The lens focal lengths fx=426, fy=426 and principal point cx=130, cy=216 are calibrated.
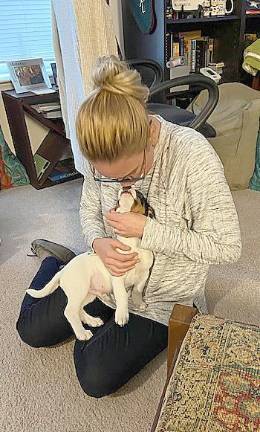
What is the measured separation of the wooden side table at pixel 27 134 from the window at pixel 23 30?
0.27m

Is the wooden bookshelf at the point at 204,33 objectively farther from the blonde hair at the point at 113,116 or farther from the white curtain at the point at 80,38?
the blonde hair at the point at 113,116

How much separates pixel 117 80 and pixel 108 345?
68 cm

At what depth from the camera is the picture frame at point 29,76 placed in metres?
2.48

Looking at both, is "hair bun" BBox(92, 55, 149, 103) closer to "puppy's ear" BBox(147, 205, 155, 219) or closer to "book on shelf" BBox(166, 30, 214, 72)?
"puppy's ear" BBox(147, 205, 155, 219)

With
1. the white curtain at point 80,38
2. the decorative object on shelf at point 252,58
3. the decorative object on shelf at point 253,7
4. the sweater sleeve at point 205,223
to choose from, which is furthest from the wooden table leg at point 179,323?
the decorative object on shelf at point 253,7

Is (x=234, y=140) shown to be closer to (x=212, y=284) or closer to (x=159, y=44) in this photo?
(x=159, y=44)

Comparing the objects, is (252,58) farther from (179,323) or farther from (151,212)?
(179,323)

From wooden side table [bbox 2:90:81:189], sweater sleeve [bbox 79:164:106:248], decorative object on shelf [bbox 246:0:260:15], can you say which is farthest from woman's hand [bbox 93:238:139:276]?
decorative object on shelf [bbox 246:0:260:15]

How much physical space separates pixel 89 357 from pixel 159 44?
1.80m

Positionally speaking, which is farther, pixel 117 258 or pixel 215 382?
pixel 117 258

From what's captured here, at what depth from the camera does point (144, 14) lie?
2326 mm

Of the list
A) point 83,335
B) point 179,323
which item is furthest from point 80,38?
point 179,323

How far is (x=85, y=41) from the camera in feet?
5.29

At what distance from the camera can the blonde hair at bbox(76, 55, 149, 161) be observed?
812 millimetres
